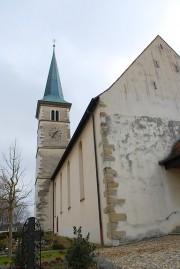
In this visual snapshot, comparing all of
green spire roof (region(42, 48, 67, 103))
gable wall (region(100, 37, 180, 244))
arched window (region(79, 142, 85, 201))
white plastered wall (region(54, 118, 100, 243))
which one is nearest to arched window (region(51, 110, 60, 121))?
green spire roof (region(42, 48, 67, 103))

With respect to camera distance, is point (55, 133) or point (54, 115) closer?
point (55, 133)

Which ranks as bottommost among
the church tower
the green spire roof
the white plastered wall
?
the white plastered wall

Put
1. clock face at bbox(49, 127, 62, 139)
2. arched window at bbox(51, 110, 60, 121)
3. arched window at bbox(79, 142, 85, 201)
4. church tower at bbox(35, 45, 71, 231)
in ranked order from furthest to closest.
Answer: arched window at bbox(51, 110, 60, 121) → clock face at bbox(49, 127, 62, 139) → church tower at bbox(35, 45, 71, 231) → arched window at bbox(79, 142, 85, 201)

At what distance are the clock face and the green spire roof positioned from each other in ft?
13.0

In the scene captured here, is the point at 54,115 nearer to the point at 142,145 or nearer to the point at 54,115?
the point at 54,115

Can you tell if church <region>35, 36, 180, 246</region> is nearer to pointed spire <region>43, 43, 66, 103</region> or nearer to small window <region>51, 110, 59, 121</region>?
small window <region>51, 110, 59, 121</region>

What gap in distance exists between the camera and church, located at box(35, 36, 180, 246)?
31.6 feet

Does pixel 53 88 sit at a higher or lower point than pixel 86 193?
higher

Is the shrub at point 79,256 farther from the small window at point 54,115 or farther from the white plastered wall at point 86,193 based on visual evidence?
the small window at point 54,115

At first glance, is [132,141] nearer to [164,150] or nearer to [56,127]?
[164,150]

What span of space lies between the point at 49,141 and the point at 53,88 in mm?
8418

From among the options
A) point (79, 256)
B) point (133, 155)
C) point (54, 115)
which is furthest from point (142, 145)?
point (54, 115)

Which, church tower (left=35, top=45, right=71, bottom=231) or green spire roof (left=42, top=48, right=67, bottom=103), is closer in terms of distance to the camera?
church tower (left=35, top=45, right=71, bottom=231)

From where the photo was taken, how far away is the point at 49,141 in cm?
2844
